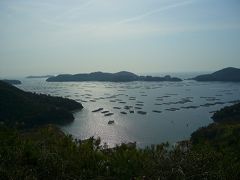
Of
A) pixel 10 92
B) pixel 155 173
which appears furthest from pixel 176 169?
pixel 10 92

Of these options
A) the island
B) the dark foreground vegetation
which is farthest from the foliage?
the island

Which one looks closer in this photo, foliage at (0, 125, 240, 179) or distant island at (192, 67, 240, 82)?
foliage at (0, 125, 240, 179)

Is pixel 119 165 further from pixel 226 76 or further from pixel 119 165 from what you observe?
pixel 226 76

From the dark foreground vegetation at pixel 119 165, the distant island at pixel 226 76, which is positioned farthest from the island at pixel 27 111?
the distant island at pixel 226 76

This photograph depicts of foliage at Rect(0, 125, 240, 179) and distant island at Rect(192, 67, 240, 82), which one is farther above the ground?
distant island at Rect(192, 67, 240, 82)

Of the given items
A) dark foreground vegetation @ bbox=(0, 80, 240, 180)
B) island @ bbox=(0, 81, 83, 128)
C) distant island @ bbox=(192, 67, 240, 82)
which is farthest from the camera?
distant island @ bbox=(192, 67, 240, 82)

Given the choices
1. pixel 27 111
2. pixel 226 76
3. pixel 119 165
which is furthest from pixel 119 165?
pixel 226 76

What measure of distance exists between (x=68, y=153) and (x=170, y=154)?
3.03 meters

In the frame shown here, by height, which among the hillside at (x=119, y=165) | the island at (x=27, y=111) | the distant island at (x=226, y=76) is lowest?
the island at (x=27, y=111)

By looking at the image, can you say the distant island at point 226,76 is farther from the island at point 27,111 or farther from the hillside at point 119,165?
the hillside at point 119,165

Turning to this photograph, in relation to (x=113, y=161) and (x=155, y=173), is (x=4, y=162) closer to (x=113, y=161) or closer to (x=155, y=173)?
(x=113, y=161)

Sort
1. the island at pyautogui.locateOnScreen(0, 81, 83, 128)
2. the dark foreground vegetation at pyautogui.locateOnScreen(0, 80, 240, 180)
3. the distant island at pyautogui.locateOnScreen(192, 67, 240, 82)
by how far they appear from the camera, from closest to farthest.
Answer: the dark foreground vegetation at pyautogui.locateOnScreen(0, 80, 240, 180) → the island at pyautogui.locateOnScreen(0, 81, 83, 128) → the distant island at pyautogui.locateOnScreen(192, 67, 240, 82)

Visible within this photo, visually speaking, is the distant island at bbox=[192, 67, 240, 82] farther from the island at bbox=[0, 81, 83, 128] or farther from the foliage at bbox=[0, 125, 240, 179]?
the foliage at bbox=[0, 125, 240, 179]

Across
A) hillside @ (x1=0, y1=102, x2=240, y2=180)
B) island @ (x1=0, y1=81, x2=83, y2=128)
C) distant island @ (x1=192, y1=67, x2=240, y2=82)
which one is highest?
distant island @ (x1=192, y1=67, x2=240, y2=82)
